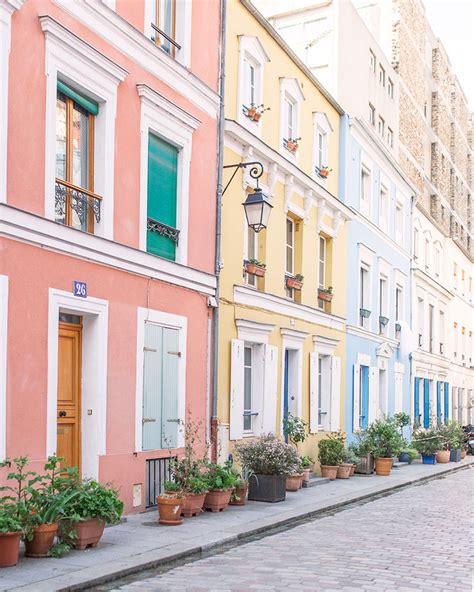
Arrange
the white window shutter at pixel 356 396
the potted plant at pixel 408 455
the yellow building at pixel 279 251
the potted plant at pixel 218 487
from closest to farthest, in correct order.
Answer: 1. the potted plant at pixel 218 487
2. the yellow building at pixel 279 251
3. the white window shutter at pixel 356 396
4. the potted plant at pixel 408 455

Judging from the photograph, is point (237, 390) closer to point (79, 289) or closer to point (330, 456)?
point (330, 456)

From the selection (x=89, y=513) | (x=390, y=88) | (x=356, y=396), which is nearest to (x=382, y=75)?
(x=390, y=88)

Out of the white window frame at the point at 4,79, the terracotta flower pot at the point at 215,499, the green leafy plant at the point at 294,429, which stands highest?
the white window frame at the point at 4,79

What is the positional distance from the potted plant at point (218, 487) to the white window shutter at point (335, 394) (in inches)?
316

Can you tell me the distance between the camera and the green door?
39.2 ft

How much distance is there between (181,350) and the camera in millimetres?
12914

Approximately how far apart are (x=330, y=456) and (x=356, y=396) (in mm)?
4011

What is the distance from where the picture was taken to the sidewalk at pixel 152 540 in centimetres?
746

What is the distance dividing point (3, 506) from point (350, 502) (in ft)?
26.2

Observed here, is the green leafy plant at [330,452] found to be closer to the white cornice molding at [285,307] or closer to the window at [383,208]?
the white cornice molding at [285,307]

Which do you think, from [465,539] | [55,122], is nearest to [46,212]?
[55,122]

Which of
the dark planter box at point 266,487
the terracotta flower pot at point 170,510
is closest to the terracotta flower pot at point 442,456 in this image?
the dark planter box at point 266,487

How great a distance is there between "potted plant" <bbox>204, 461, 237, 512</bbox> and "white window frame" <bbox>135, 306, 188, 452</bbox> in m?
0.98

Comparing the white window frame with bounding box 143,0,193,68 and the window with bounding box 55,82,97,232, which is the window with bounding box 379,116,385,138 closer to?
the white window frame with bounding box 143,0,193,68
